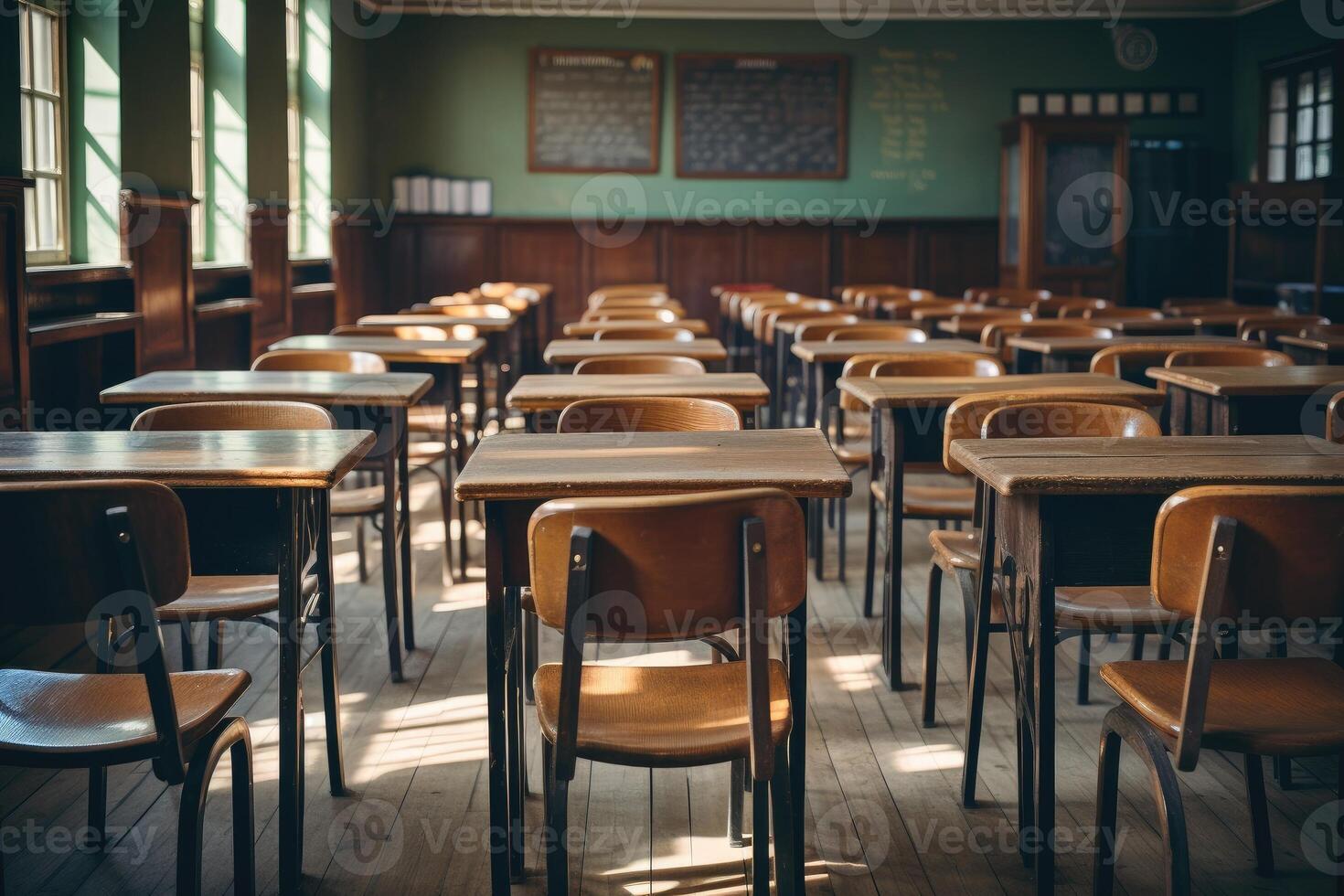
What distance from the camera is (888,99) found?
10.7 m

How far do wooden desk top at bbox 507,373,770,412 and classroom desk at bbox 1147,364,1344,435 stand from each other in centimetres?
118

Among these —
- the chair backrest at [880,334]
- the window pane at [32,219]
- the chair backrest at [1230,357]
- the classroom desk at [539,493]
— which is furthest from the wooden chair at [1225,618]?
the window pane at [32,219]

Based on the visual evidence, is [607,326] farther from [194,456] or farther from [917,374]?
[194,456]

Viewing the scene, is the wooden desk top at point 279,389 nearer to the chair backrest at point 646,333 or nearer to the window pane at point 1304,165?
the chair backrest at point 646,333

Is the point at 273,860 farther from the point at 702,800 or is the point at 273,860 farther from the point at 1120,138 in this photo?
the point at 1120,138

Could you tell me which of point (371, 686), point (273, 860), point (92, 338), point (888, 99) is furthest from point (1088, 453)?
point (888, 99)

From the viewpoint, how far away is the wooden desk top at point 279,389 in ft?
10.1

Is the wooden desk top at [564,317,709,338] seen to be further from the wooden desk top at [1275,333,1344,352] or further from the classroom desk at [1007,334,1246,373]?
the wooden desk top at [1275,333,1344,352]

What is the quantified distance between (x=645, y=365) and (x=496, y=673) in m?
1.83

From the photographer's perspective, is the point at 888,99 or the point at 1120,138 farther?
the point at 888,99

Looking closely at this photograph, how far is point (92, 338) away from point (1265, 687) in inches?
159

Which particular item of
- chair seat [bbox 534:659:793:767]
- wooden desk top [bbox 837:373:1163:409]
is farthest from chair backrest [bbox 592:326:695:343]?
chair seat [bbox 534:659:793:767]

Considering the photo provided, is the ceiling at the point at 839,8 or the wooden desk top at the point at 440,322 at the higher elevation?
the ceiling at the point at 839,8

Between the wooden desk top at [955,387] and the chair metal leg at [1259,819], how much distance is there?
110cm
